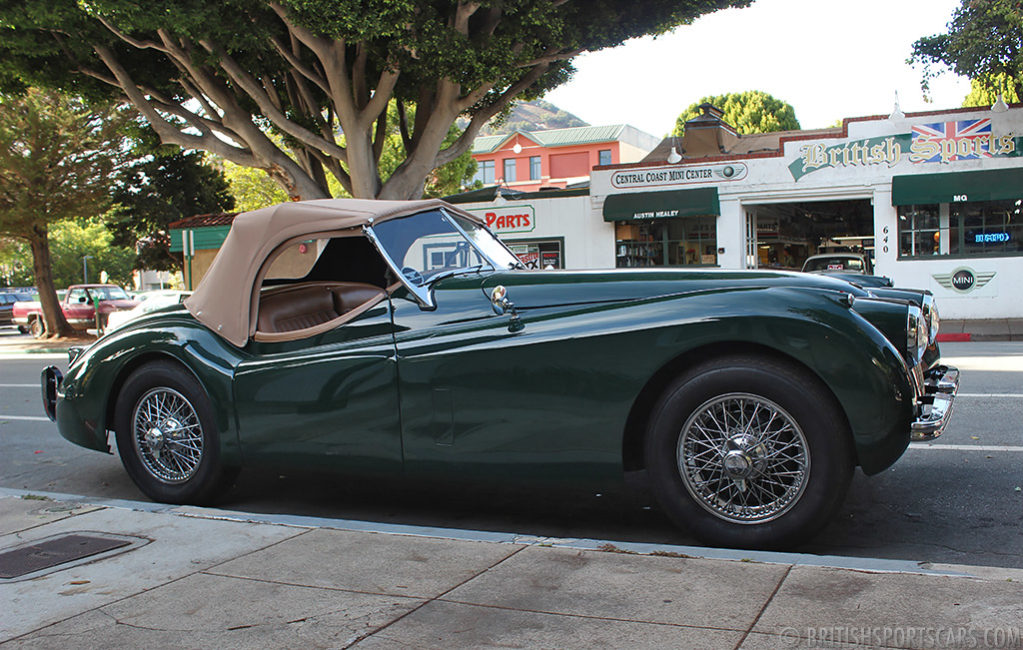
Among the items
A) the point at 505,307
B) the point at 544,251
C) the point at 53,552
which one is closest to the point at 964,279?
the point at 544,251

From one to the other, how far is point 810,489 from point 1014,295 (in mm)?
19839

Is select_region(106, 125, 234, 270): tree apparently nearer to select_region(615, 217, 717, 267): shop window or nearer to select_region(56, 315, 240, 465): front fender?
select_region(615, 217, 717, 267): shop window

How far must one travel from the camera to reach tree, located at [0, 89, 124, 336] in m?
25.1

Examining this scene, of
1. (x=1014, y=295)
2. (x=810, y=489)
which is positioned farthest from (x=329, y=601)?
(x=1014, y=295)

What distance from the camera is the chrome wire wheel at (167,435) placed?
5020mm

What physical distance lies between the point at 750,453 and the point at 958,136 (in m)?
19.9

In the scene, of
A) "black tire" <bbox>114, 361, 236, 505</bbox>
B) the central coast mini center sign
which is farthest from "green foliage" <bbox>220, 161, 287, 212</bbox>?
"black tire" <bbox>114, 361, 236, 505</bbox>

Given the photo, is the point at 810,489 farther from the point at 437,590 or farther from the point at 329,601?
the point at 329,601

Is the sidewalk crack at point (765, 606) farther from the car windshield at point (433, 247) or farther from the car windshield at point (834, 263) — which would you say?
the car windshield at point (834, 263)

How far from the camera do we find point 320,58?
688 inches

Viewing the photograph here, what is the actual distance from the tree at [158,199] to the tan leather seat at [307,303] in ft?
81.6

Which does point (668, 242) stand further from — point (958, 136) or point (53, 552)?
point (53, 552)

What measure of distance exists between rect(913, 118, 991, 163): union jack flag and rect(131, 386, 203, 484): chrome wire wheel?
2027 centimetres

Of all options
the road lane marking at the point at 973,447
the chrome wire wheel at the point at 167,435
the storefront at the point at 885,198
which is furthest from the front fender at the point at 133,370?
the storefront at the point at 885,198
